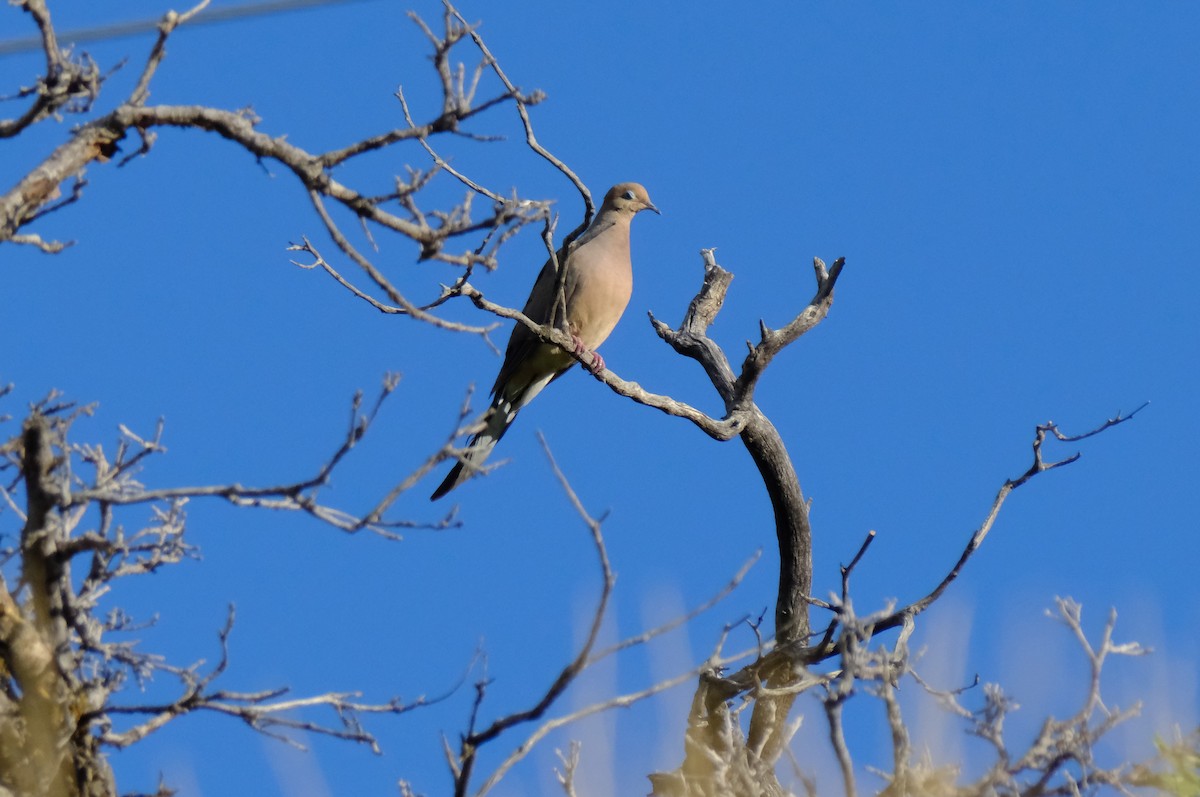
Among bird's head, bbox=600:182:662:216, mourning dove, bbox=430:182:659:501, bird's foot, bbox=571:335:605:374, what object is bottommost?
bird's foot, bbox=571:335:605:374

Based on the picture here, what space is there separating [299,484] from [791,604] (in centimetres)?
263

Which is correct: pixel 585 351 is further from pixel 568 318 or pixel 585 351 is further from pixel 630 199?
pixel 630 199

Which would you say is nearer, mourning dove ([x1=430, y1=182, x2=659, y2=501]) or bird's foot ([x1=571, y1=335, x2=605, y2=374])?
bird's foot ([x1=571, y1=335, x2=605, y2=374])

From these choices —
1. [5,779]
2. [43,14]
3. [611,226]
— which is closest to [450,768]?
[5,779]

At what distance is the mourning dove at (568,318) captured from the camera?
6527mm

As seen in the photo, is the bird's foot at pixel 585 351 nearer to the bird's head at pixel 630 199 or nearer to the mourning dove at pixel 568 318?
the mourning dove at pixel 568 318

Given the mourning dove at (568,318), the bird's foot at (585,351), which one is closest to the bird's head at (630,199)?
the mourning dove at (568,318)

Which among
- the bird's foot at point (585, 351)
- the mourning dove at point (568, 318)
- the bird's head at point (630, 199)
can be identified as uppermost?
the bird's head at point (630, 199)

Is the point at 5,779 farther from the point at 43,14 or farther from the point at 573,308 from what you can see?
the point at 573,308

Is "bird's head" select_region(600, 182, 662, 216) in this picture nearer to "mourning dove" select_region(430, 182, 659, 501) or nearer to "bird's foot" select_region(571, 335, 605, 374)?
"mourning dove" select_region(430, 182, 659, 501)

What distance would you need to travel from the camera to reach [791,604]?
518 cm

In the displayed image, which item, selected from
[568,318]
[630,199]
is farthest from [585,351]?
[630,199]

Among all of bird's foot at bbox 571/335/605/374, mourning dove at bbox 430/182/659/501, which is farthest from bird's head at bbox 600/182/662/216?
bird's foot at bbox 571/335/605/374

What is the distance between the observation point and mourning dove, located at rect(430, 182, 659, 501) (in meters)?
6.53
